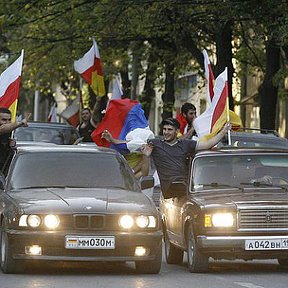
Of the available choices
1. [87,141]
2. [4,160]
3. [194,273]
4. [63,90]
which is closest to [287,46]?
[87,141]

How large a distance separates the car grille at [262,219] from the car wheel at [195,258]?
600 mm

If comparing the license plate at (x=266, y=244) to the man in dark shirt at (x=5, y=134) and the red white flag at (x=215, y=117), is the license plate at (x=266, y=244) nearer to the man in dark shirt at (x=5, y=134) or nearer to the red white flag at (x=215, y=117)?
the man in dark shirt at (x=5, y=134)

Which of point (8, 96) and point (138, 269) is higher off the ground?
point (8, 96)

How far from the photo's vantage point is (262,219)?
48.3ft

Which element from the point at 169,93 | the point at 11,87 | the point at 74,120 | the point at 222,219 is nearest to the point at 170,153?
the point at 222,219

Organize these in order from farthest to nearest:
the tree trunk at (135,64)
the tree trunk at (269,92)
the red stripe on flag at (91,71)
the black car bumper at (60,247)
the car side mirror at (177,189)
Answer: the tree trunk at (135,64)
the tree trunk at (269,92)
the red stripe on flag at (91,71)
the car side mirror at (177,189)
the black car bumper at (60,247)

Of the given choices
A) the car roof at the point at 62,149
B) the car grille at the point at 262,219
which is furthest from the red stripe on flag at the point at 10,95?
the car grille at the point at 262,219

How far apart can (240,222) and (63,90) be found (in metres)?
60.8

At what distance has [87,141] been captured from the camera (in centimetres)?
2736

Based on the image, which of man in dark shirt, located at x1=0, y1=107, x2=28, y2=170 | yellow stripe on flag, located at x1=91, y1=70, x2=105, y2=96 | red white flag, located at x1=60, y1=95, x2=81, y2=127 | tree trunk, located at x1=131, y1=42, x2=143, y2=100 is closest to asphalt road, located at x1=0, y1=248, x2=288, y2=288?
man in dark shirt, located at x1=0, y1=107, x2=28, y2=170

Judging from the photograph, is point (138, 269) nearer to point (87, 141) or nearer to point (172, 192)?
point (172, 192)

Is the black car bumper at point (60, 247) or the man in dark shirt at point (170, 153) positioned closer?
the black car bumper at point (60, 247)

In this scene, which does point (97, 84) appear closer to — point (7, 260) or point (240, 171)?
point (240, 171)

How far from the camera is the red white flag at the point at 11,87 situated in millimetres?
20219
